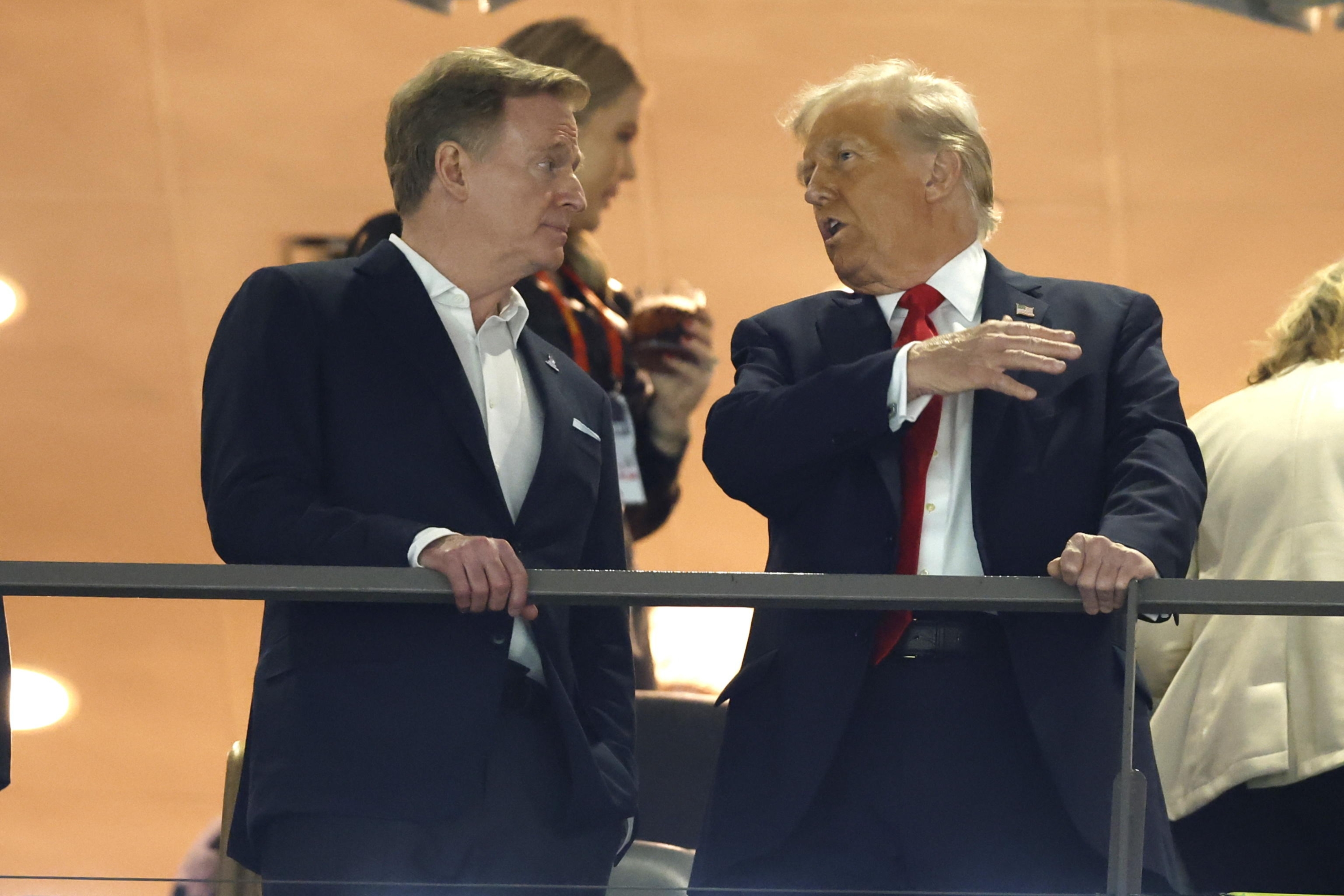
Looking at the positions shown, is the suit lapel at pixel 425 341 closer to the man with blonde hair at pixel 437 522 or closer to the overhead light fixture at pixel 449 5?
the man with blonde hair at pixel 437 522

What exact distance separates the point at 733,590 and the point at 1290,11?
19.3ft

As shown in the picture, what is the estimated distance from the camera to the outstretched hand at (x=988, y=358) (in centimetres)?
227

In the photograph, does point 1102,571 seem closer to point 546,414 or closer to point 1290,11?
point 546,414

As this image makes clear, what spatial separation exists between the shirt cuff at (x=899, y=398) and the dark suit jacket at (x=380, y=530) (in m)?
0.40

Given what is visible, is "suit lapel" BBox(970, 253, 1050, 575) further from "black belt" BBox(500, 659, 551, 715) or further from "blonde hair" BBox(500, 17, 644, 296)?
"blonde hair" BBox(500, 17, 644, 296)

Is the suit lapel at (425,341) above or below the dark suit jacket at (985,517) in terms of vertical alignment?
above

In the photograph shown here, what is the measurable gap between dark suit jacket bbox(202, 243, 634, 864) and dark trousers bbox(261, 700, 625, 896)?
3 cm

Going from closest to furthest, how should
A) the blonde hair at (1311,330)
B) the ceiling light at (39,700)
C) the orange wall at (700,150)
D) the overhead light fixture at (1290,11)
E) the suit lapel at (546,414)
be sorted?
the suit lapel at (546,414) → the blonde hair at (1311,330) → the overhead light fixture at (1290,11) → the orange wall at (700,150) → the ceiling light at (39,700)

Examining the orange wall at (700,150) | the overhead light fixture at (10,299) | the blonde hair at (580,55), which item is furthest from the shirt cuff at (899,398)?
the overhead light fixture at (10,299)

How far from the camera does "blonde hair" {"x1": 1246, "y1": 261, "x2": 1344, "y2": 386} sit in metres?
2.97

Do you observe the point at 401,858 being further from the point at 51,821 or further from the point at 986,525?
the point at 51,821

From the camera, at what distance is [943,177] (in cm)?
265

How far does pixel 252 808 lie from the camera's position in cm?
221

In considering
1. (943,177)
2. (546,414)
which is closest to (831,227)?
(943,177)
